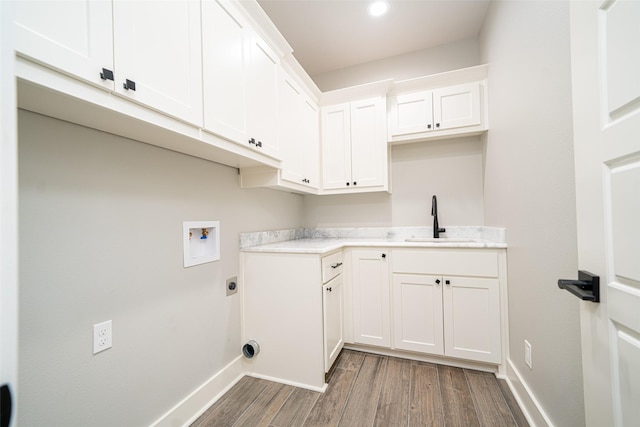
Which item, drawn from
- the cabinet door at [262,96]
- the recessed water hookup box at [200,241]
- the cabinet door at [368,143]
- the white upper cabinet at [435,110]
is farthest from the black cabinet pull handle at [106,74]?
the white upper cabinet at [435,110]

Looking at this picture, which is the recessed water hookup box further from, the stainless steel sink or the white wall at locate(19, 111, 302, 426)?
the stainless steel sink

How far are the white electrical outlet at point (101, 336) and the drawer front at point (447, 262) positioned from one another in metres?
1.84

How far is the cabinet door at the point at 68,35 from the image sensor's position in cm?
63

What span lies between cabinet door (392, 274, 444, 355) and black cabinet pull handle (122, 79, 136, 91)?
2.00 m

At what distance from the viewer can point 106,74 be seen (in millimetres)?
780

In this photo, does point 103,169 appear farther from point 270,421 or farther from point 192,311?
point 270,421

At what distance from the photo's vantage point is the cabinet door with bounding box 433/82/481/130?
6.98ft

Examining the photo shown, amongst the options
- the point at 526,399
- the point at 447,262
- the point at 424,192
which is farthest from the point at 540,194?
the point at 424,192

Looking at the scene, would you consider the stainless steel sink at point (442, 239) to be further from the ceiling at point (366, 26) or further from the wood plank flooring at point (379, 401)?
the ceiling at point (366, 26)

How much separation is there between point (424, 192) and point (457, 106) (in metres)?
0.84

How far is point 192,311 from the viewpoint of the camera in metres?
1.46

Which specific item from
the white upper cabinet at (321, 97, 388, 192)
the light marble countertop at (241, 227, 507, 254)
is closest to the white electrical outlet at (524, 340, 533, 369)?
the light marble countertop at (241, 227, 507, 254)

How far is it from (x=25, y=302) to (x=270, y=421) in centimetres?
129

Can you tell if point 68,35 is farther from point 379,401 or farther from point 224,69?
point 379,401
